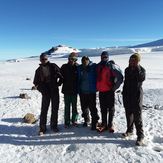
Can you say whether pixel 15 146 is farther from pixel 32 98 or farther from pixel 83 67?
pixel 32 98

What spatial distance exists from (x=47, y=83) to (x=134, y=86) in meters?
2.82

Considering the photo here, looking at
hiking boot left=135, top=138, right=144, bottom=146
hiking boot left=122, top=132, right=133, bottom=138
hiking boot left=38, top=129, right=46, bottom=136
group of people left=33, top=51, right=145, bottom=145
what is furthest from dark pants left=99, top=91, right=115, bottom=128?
hiking boot left=38, top=129, right=46, bottom=136

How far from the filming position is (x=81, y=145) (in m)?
8.45

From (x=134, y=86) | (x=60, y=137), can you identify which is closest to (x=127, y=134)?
(x=134, y=86)

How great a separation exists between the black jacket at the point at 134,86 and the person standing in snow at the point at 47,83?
228 centimetres

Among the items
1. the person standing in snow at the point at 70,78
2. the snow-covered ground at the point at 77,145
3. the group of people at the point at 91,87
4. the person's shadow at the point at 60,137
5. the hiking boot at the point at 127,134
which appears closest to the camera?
the snow-covered ground at the point at 77,145

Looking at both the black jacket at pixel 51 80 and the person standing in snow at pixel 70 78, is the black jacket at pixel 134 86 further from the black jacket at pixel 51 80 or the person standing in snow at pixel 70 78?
the black jacket at pixel 51 80

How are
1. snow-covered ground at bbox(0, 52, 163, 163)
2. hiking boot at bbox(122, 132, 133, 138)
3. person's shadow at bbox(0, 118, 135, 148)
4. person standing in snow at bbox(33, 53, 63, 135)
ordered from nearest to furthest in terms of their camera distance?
snow-covered ground at bbox(0, 52, 163, 163) → person's shadow at bbox(0, 118, 135, 148) → hiking boot at bbox(122, 132, 133, 138) → person standing in snow at bbox(33, 53, 63, 135)

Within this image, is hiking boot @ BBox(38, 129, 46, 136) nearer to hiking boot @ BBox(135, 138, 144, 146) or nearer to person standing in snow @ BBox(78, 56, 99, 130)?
person standing in snow @ BBox(78, 56, 99, 130)

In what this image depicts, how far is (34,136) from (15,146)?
87 cm

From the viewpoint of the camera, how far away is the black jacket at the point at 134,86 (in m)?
8.12

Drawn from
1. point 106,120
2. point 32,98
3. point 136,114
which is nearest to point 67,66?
point 106,120

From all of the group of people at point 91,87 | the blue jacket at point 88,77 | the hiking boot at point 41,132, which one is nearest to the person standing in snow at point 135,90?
the group of people at point 91,87

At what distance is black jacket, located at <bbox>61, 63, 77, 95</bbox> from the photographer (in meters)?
9.64
